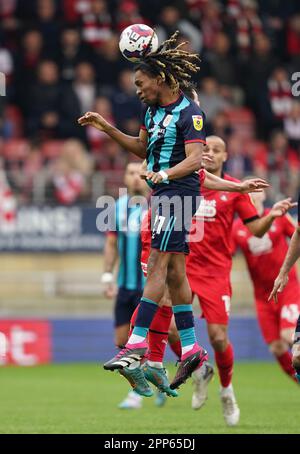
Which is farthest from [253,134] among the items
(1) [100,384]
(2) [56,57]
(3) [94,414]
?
(3) [94,414]

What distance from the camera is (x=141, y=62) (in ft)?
31.9

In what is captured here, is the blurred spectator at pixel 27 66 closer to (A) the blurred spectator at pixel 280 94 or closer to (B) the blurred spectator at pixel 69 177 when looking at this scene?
(B) the blurred spectator at pixel 69 177

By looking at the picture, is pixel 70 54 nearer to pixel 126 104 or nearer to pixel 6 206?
pixel 126 104

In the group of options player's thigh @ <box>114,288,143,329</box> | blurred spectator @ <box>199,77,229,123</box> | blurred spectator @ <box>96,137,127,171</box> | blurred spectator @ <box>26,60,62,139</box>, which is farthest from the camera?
blurred spectator @ <box>199,77,229,123</box>

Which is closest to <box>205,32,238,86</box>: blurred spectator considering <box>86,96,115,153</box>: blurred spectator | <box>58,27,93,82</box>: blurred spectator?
<box>58,27,93,82</box>: blurred spectator

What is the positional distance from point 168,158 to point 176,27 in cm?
1371

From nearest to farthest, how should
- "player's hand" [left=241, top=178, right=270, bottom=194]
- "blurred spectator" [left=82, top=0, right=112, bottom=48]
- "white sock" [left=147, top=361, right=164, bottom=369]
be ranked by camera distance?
1. "white sock" [left=147, top=361, right=164, bottom=369]
2. "player's hand" [left=241, top=178, right=270, bottom=194]
3. "blurred spectator" [left=82, top=0, right=112, bottom=48]

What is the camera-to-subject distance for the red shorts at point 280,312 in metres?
13.6

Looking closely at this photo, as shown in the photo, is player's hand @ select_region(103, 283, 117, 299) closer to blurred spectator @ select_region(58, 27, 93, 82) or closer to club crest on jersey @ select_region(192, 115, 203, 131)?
club crest on jersey @ select_region(192, 115, 203, 131)

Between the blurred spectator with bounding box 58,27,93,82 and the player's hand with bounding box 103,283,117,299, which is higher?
the blurred spectator with bounding box 58,27,93,82

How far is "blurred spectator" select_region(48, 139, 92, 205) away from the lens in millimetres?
20453

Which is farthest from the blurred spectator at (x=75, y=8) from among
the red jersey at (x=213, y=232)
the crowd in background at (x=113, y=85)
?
the red jersey at (x=213, y=232)

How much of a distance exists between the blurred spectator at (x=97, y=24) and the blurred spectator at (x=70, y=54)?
416mm

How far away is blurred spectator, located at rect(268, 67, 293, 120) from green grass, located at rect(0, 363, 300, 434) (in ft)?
19.9
